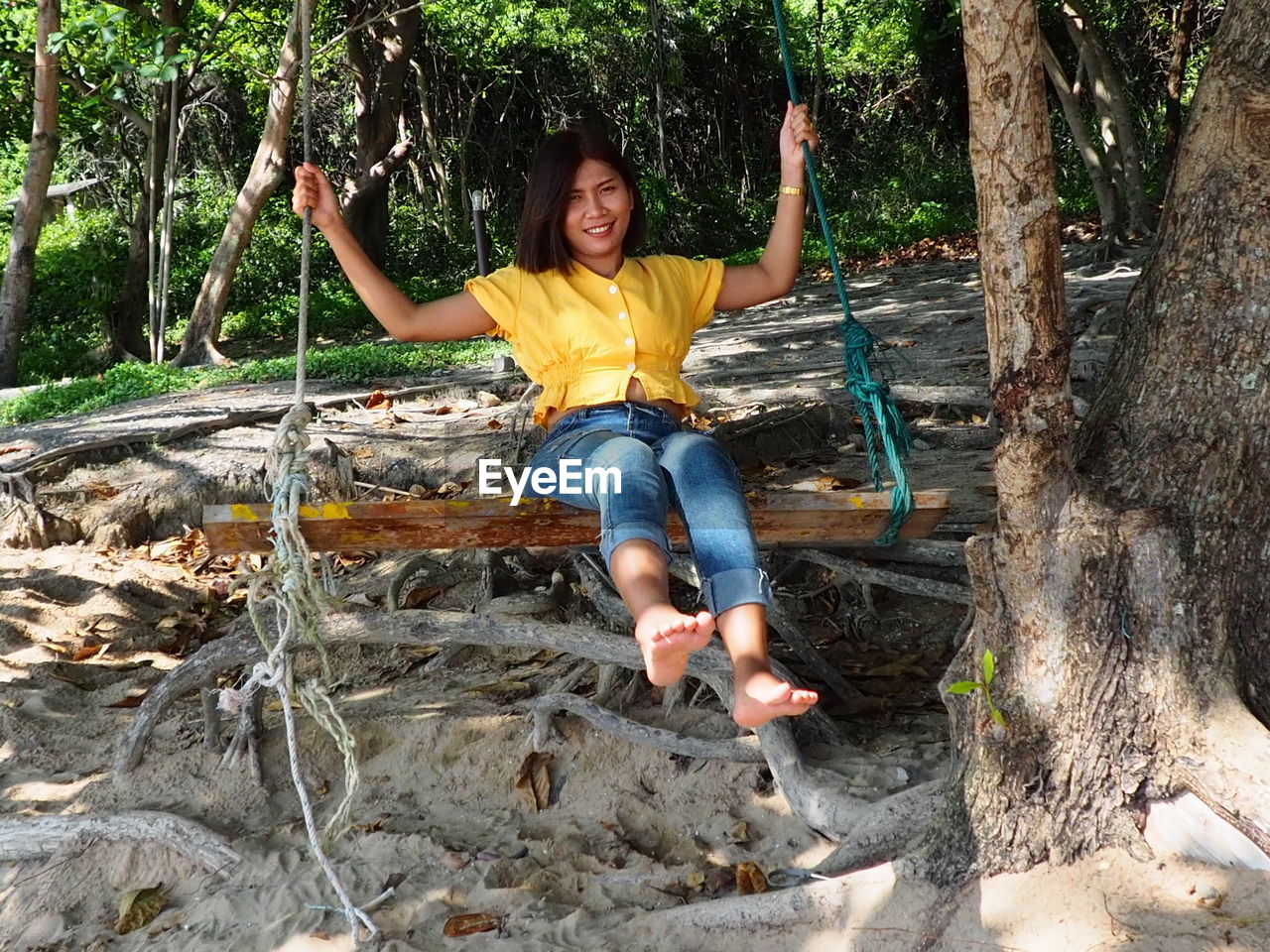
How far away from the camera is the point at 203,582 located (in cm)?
427

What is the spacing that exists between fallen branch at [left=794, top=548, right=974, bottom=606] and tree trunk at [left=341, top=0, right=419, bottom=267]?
8410 millimetres

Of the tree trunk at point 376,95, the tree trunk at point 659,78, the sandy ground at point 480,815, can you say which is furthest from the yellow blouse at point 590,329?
the tree trunk at point 659,78

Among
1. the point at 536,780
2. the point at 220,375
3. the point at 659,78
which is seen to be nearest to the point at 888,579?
the point at 536,780

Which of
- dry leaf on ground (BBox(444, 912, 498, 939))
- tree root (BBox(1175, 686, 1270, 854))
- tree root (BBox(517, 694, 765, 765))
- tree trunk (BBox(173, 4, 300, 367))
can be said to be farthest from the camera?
tree trunk (BBox(173, 4, 300, 367))

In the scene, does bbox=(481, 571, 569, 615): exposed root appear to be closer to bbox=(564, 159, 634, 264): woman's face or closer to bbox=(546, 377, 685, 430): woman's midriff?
bbox=(546, 377, 685, 430): woman's midriff

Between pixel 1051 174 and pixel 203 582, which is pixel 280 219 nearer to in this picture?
pixel 203 582

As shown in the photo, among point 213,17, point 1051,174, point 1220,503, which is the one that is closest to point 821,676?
point 1220,503

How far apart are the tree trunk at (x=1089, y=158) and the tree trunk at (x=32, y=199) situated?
7359 mm

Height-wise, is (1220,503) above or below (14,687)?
above

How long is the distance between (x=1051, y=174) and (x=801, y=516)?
872mm

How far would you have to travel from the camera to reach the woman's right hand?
2.47m

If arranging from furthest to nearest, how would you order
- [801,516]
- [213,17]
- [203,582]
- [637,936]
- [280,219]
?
[280,219]
[213,17]
[203,582]
[801,516]
[637,936]

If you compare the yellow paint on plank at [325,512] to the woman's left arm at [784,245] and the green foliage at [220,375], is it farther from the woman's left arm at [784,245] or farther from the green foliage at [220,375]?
the green foliage at [220,375]

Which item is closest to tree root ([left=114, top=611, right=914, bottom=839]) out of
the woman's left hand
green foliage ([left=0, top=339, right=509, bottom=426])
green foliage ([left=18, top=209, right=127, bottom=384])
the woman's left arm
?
the woman's left arm
